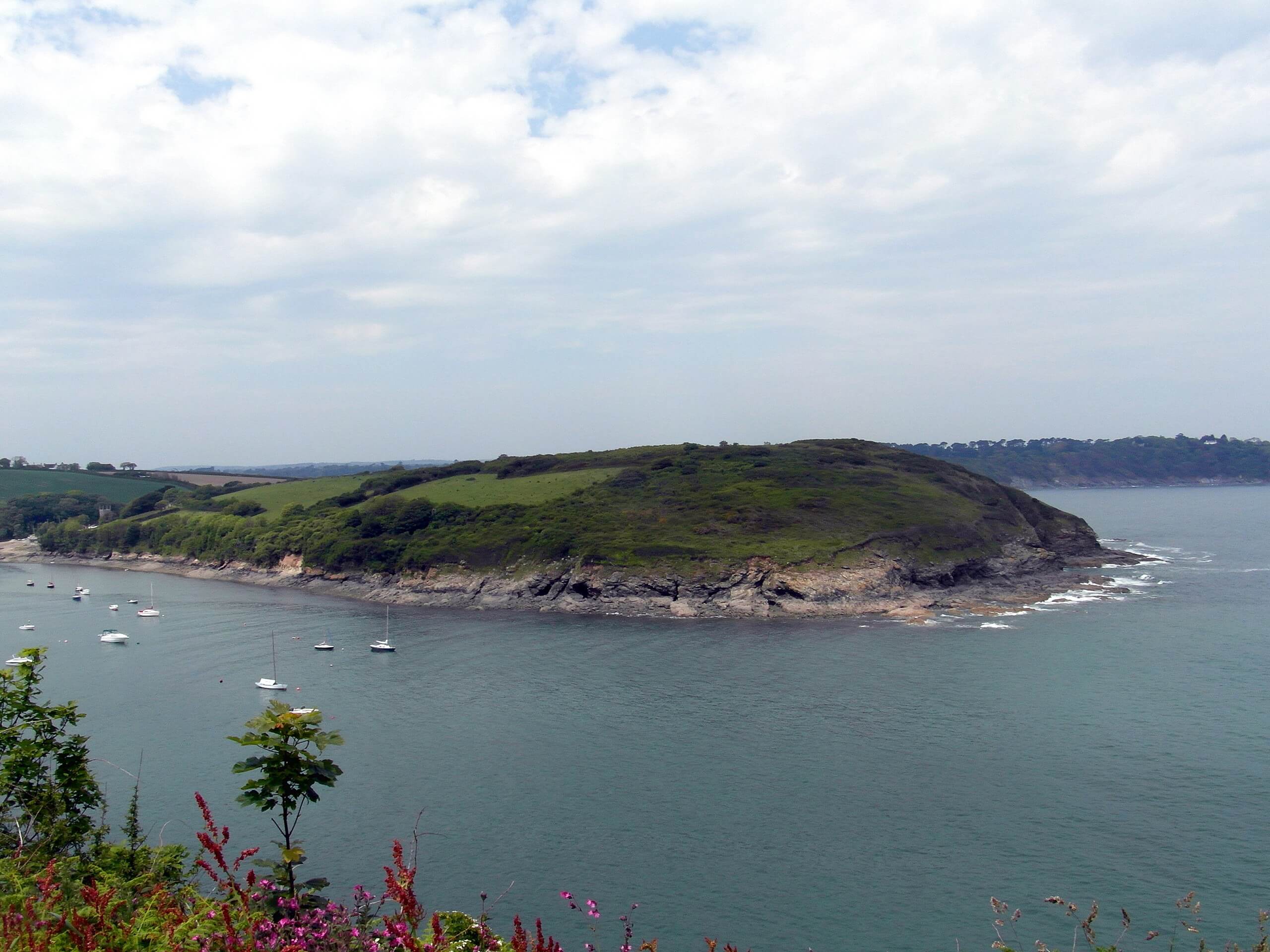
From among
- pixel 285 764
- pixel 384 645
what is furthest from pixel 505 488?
pixel 285 764

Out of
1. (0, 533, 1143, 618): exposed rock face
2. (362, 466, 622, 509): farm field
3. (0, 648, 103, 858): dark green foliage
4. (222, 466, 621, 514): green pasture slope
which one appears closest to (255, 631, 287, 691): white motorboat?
(0, 533, 1143, 618): exposed rock face

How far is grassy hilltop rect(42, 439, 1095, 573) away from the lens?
295 feet

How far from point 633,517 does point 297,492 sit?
66.9 meters

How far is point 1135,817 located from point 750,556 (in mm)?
52680

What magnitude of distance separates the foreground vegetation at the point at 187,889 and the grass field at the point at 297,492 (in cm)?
11152

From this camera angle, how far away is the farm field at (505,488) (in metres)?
111

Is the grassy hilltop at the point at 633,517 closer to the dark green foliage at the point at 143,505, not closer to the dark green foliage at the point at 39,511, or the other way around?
the dark green foliage at the point at 143,505

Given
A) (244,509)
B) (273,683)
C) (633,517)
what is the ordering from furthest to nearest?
(244,509) → (633,517) → (273,683)

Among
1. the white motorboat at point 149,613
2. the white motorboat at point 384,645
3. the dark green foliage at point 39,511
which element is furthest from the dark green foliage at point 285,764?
the dark green foliage at point 39,511

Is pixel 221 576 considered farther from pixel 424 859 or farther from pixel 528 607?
pixel 424 859

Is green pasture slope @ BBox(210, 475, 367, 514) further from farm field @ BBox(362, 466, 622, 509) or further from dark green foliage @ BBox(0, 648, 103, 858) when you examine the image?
dark green foliage @ BBox(0, 648, 103, 858)

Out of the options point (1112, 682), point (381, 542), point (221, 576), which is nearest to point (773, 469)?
point (381, 542)

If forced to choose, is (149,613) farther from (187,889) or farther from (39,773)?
(187,889)

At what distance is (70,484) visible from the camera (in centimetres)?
17350
